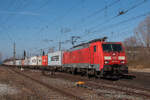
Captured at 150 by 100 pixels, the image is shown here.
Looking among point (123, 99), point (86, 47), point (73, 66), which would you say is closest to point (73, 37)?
point (73, 66)

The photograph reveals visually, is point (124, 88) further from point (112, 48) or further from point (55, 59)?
point (55, 59)

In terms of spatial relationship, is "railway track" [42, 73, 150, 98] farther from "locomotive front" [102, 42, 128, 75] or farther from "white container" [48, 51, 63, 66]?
"white container" [48, 51, 63, 66]

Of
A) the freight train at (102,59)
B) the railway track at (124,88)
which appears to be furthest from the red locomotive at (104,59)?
the railway track at (124,88)

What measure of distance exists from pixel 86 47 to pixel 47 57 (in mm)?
21644

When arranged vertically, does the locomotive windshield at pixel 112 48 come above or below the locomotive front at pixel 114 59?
above

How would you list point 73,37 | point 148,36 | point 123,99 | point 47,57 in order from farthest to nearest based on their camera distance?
1. point 148,36
2. point 47,57
3. point 73,37
4. point 123,99

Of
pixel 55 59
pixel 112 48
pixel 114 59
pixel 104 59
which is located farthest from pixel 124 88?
pixel 55 59

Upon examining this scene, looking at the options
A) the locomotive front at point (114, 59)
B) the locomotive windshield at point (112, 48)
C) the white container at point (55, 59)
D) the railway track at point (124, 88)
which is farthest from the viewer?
the white container at point (55, 59)

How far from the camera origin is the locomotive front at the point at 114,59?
15.8 metres

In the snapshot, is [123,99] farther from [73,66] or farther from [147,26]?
[147,26]

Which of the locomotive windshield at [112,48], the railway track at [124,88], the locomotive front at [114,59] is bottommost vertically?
the railway track at [124,88]

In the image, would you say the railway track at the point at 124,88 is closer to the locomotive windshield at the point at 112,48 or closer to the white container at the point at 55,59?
the locomotive windshield at the point at 112,48

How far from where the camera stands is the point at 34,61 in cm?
5091

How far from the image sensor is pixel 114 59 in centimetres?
1616
